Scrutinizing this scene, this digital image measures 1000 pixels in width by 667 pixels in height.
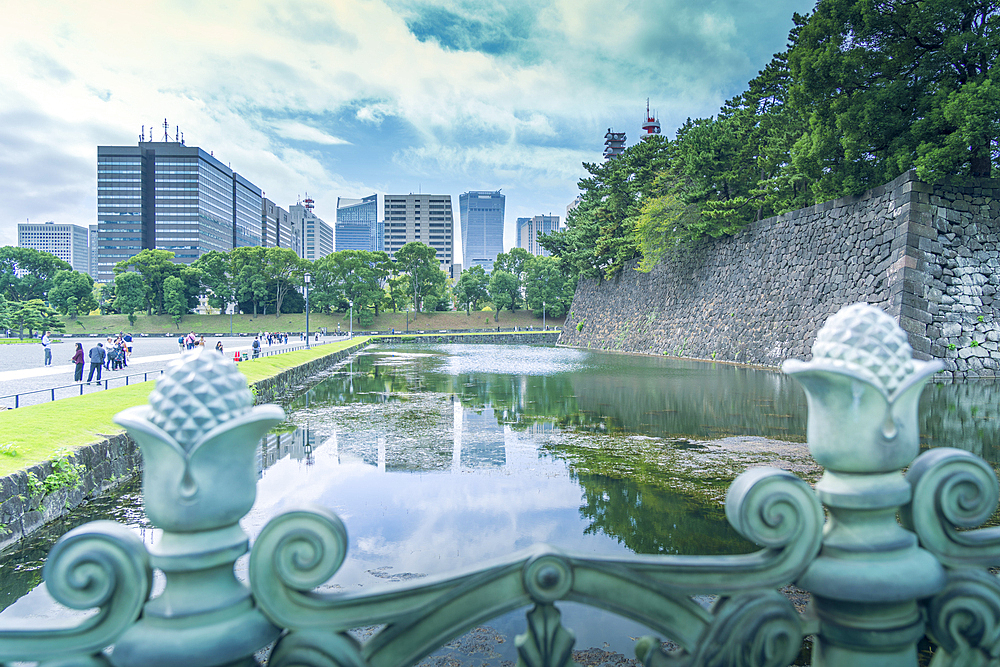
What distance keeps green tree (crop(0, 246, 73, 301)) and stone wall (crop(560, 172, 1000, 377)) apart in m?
78.6

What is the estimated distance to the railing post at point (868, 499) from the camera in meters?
1.65

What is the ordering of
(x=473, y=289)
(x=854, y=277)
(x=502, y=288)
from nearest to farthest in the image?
(x=854, y=277) < (x=502, y=288) < (x=473, y=289)

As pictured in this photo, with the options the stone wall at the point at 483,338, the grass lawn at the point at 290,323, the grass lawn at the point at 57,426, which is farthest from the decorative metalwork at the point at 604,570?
the grass lawn at the point at 290,323

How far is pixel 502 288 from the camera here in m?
75.8

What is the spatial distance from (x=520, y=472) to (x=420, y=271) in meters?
70.1

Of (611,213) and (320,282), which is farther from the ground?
(611,213)

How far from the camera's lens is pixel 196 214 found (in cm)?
10894

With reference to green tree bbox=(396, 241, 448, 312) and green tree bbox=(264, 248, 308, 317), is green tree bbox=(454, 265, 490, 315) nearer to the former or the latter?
green tree bbox=(396, 241, 448, 312)

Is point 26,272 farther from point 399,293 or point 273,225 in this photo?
point 273,225

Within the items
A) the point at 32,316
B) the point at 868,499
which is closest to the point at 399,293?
the point at 32,316

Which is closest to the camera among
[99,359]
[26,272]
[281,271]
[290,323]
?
[99,359]

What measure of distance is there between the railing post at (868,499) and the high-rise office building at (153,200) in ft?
406

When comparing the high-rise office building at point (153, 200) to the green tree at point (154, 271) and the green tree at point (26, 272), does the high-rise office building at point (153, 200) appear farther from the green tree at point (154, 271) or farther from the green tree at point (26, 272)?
the green tree at point (26, 272)

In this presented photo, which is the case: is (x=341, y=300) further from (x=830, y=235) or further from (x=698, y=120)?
(x=830, y=235)
